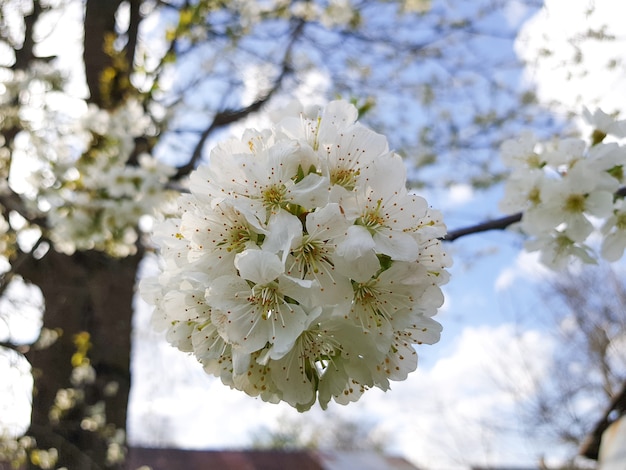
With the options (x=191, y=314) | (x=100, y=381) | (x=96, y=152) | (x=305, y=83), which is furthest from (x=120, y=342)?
(x=191, y=314)

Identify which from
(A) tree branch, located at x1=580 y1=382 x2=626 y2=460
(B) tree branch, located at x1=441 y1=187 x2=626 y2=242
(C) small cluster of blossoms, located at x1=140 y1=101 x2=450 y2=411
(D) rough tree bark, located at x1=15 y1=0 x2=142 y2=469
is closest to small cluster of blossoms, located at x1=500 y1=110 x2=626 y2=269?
(B) tree branch, located at x1=441 y1=187 x2=626 y2=242

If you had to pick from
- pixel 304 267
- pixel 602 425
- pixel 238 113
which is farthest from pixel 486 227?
pixel 238 113

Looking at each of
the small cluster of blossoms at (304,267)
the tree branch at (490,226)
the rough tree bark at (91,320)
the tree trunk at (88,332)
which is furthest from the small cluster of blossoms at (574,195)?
the tree trunk at (88,332)

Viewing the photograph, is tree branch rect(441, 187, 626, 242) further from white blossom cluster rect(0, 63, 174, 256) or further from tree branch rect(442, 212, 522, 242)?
white blossom cluster rect(0, 63, 174, 256)

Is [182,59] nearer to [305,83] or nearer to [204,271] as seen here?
[305,83]

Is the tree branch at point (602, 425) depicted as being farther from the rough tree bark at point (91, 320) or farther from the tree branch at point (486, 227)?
the rough tree bark at point (91, 320)

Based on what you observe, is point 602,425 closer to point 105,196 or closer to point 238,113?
point 105,196
